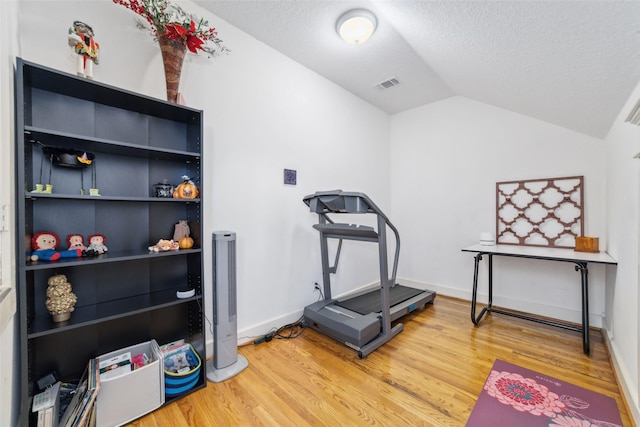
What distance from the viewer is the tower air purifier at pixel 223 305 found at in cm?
194

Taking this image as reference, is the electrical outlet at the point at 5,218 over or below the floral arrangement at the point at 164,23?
below

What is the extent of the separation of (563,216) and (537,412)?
7.21 ft

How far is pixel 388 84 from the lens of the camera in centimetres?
332

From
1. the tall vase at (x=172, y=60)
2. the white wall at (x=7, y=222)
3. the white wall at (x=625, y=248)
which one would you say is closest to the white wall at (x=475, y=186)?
the white wall at (x=625, y=248)

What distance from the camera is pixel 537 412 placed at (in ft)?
5.14

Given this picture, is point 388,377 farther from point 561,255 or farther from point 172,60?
point 172,60

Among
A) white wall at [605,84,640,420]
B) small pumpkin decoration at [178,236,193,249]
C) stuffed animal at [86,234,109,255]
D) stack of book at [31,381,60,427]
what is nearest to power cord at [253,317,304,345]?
small pumpkin decoration at [178,236,193,249]

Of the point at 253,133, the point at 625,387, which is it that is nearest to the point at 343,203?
the point at 253,133

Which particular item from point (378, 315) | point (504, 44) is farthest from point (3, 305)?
point (504, 44)

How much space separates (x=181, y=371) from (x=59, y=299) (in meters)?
0.84

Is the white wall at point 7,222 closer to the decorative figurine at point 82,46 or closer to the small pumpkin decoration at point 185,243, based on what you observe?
the decorative figurine at point 82,46

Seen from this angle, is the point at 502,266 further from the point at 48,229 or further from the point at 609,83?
the point at 48,229

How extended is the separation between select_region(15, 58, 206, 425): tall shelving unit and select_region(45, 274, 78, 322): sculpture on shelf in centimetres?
5

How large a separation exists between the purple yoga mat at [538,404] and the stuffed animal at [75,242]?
98.0 inches
